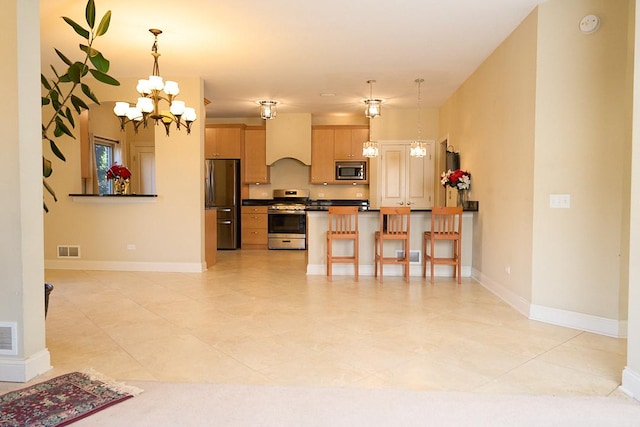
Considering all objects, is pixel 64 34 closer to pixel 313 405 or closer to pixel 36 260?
pixel 36 260

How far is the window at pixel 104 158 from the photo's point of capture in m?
7.71

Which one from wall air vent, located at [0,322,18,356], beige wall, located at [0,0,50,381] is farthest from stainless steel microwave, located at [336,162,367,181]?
wall air vent, located at [0,322,18,356]

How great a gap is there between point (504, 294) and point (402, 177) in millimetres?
4113

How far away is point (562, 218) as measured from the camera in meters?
3.33

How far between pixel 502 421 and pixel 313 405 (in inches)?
35.0

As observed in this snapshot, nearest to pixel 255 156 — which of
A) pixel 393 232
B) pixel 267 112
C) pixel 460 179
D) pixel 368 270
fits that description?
pixel 267 112

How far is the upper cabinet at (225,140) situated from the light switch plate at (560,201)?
6.14 m

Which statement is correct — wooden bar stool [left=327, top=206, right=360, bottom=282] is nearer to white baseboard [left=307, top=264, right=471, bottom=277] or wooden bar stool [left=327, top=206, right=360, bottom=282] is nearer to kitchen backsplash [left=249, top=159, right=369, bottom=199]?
white baseboard [left=307, top=264, right=471, bottom=277]

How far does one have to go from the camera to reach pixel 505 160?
162 inches

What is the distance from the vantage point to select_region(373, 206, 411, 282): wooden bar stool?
4960 millimetres

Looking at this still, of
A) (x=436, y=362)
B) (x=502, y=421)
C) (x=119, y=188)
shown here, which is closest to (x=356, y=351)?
(x=436, y=362)

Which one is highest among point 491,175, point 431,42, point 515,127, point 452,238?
point 431,42

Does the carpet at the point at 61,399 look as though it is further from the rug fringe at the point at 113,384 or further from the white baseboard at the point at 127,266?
the white baseboard at the point at 127,266

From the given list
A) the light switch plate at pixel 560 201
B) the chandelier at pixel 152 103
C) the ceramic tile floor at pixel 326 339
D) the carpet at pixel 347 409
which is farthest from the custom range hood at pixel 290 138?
the carpet at pixel 347 409
